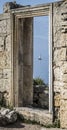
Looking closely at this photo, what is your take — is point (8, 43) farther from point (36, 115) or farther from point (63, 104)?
point (63, 104)

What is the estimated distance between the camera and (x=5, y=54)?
828cm

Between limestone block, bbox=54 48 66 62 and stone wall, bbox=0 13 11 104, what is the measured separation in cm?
154

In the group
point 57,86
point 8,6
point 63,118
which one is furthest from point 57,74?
point 8,6

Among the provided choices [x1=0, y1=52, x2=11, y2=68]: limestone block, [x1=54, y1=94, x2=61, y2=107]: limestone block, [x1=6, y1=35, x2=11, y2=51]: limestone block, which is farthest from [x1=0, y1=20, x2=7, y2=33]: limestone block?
[x1=54, y1=94, x2=61, y2=107]: limestone block

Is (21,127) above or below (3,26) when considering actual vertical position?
below

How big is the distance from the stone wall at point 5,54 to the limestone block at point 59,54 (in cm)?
154

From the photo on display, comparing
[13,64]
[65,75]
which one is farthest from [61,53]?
[13,64]

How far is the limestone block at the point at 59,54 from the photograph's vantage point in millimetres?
6469

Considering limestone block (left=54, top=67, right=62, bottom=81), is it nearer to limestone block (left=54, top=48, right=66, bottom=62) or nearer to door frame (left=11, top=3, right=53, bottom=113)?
door frame (left=11, top=3, right=53, bottom=113)

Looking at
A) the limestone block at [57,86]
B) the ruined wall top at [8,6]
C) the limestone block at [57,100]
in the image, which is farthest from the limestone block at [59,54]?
the ruined wall top at [8,6]

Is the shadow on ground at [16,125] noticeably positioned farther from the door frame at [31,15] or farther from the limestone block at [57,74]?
the limestone block at [57,74]

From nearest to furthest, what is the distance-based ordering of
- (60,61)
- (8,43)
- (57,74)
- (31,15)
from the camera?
(60,61) → (57,74) → (31,15) → (8,43)

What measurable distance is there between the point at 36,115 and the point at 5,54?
185 cm

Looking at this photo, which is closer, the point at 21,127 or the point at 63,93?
the point at 63,93
